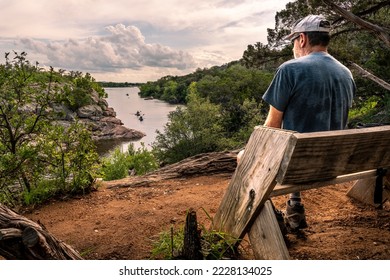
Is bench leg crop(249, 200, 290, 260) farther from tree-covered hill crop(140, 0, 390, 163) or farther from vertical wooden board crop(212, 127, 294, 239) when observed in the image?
tree-covered hill crop(140, 0, 390, 163)

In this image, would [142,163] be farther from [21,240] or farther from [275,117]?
[21,240]

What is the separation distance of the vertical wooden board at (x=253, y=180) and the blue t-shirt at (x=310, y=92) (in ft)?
1.21

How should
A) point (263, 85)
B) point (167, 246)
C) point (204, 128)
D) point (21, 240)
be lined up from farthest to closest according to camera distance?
point (263, 85) < point (204, 128) < point (167, 246) < point (21, 240)

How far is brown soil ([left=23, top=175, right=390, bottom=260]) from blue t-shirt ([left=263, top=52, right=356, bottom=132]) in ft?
2.97

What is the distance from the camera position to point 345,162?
209 cm

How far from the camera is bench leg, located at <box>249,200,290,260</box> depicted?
2.03m

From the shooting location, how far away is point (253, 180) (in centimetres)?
208

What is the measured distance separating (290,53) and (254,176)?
11706 mm

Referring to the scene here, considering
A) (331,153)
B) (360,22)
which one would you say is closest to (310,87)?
(331,153)

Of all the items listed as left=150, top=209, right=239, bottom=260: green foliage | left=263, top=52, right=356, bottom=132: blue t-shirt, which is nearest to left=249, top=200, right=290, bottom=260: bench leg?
left=150, top=209, right=239, bottom=260: green foliage

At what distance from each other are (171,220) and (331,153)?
6.46ft

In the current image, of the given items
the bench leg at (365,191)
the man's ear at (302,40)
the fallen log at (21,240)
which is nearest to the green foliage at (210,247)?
the fallen log at (21,240)
